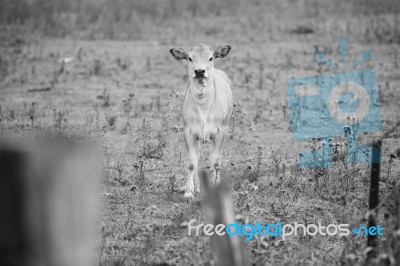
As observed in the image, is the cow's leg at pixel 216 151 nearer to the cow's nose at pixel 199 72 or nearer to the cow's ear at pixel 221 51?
the cow's nose at pixel 199 72

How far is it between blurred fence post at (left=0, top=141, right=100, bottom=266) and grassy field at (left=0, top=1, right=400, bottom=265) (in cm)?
144

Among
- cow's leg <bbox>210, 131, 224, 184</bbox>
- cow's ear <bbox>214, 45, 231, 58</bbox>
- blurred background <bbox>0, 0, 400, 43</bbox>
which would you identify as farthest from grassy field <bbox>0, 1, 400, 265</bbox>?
cow's ear <bbox>214, 45, 231, 58</bbox>

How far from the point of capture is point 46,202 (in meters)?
2.17

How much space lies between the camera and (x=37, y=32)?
18094 millimetres

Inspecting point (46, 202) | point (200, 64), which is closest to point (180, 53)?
point (200, 64)

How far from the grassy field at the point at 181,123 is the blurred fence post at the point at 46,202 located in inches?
56.6

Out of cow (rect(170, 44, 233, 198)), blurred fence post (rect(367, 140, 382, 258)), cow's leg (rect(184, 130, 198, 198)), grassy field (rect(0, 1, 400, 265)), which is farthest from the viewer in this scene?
cow (rect(170, 44, 233, 198))

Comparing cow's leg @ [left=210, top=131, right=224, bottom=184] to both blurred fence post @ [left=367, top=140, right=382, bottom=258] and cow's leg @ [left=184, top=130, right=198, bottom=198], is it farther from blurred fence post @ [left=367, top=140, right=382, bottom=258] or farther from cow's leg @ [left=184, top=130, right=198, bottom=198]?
blurred fence post @ [left=367, top=140, right=382, bottom=258]

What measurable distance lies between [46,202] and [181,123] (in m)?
7.31

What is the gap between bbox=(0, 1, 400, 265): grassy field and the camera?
16.2ft

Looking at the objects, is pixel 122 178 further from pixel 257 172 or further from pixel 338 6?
pixel 338 6

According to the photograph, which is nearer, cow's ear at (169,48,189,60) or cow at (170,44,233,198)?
cow at (170,44,233,198)

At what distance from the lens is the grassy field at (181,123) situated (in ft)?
16.2

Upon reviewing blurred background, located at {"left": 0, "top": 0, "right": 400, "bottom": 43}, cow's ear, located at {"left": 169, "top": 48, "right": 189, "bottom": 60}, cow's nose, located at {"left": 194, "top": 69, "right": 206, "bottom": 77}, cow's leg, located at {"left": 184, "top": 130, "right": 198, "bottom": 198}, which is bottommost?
cow's leg, located at {"left": 184, "top": 130, "right": 198, "bottom": 198}
